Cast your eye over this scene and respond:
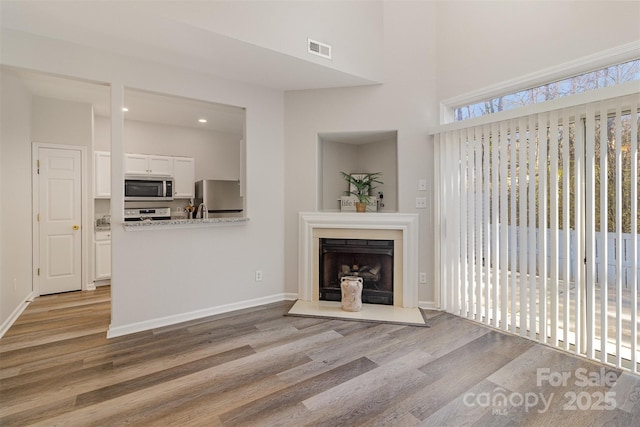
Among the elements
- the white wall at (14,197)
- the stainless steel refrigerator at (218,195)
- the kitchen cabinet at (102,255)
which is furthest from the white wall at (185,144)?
the kitchen cabinet at (102,255)

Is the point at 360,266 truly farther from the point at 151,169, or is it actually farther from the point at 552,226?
the point at 151,169

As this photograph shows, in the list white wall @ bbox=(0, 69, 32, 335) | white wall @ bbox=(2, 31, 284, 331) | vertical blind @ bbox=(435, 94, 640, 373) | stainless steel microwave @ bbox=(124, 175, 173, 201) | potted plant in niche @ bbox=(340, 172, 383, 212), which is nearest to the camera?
vertical blind @ bbox=(435, 94, 640, 373)

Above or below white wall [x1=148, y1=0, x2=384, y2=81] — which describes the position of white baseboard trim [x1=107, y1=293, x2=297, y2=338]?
below

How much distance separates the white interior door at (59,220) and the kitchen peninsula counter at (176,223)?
2138 mm

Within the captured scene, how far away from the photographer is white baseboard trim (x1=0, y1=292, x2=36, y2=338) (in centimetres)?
285

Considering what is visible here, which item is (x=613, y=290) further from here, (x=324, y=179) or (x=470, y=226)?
(x=324, y=179)

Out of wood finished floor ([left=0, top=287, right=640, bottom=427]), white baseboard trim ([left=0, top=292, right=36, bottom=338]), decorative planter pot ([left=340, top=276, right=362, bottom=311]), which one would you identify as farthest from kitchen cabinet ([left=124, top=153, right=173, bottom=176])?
decorative planter pot ([left=340, top=276, right=362, bottom=311])

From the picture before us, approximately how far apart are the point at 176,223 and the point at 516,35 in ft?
12.0

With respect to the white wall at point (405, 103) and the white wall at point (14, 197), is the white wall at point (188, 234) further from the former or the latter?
the white wall at point (14, 197)

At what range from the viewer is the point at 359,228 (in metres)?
3.54

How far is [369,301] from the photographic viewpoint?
3.61 m

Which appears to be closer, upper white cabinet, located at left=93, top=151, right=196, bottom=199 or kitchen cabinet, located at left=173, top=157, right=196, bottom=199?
upper white cabinet, located at left=93, top=151, right=196, bottom=199

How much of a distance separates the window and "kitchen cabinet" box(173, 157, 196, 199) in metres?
4.21

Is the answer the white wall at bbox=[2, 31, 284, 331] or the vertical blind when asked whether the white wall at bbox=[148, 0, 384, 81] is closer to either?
the white wall at bbox=[2, 31, 284, 331]
